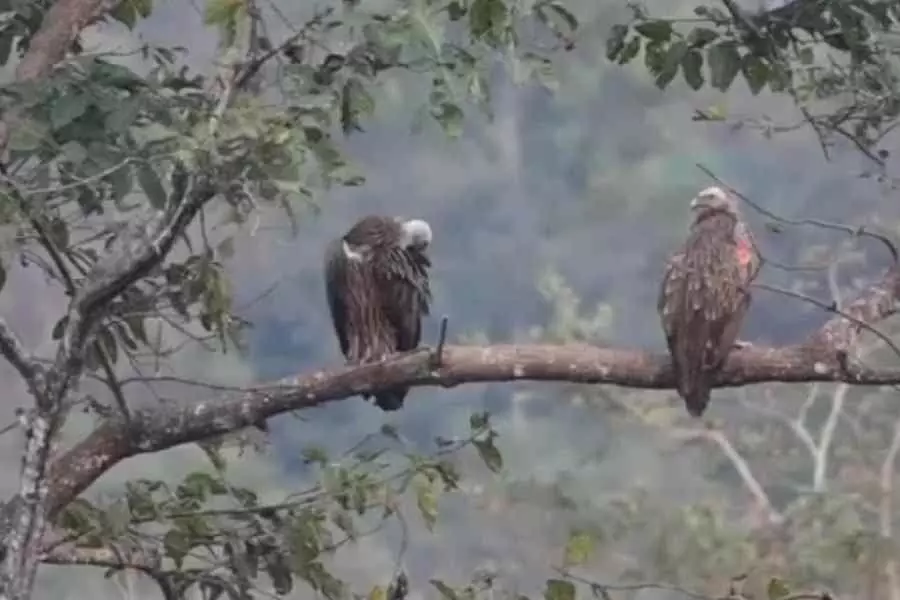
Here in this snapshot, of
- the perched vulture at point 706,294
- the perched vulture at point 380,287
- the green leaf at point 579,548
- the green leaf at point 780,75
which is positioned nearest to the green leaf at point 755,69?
the green leaf at point 780,75

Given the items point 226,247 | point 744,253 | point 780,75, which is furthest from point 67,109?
point 744,253

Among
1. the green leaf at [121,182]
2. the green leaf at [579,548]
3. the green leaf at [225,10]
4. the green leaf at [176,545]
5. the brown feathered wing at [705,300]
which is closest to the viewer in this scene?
the green leaf at [225,10]

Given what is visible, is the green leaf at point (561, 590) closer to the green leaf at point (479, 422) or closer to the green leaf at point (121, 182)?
the green leaf at point (479, 422)

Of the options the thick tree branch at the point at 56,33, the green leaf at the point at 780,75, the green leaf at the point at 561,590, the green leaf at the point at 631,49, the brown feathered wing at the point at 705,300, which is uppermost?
the thick tree branch at the point at 56,33

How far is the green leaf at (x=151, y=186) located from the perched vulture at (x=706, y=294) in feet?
2.63

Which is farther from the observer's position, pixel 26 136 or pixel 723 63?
pixel 723 63

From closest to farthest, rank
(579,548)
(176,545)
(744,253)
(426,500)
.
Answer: (579,548) → (426,500) → (176,545) → (744,253)

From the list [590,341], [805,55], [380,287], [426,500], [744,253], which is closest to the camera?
[426,500]

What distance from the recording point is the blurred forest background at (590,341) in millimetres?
3771

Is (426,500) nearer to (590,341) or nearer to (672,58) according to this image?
(672,58)

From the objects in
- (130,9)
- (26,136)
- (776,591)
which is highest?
(130,9)

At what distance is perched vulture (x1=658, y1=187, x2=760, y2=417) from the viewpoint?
238cm

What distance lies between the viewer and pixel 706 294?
2574mm

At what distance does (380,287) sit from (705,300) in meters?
0.79
